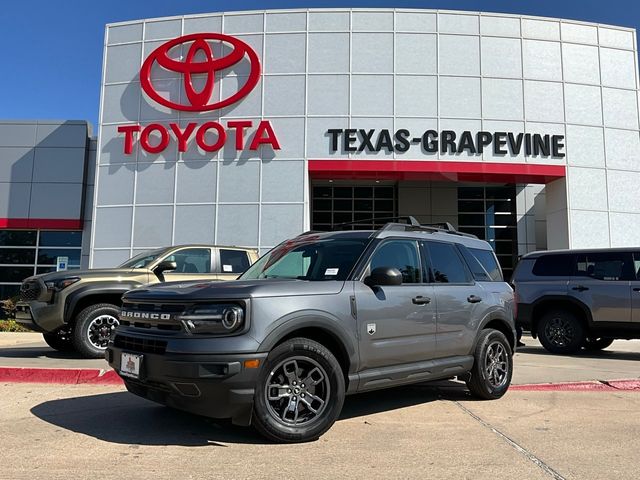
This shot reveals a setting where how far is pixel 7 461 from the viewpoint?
3809 millimetres

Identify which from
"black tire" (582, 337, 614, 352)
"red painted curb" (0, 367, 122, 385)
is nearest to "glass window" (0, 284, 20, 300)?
"red painted curb" (0, 367, 122, 385)

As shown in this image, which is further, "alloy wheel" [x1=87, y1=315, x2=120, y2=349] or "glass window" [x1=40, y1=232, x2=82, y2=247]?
"glass window" [x1=40, y1=232, x2=82, y2=247]

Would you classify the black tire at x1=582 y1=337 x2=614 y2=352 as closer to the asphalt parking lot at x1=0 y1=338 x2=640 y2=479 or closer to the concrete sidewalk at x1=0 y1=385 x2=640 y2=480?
the asphalt parking lot at x1=0 y1=338 x2=640 y2=479

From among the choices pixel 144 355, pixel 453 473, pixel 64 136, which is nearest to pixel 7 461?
pixel 144 355

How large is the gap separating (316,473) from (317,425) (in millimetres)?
688

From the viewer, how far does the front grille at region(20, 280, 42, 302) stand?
812 centimetres

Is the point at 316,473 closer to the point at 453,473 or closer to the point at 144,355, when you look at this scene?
the point at 453,473

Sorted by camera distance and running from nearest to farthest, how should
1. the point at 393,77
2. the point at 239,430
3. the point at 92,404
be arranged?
the point at 239,430 < the point at 92,404 < the point at 393,77

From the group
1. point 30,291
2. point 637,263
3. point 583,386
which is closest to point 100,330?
point 30,291

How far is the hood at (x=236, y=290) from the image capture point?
163 inches

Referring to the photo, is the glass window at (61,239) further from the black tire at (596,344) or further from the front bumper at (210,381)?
the front bumper at (210,381)

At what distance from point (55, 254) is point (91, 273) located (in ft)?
48.7

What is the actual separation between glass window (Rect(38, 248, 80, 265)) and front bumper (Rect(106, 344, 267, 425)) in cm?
1924

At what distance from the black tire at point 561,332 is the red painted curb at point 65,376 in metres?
8.03
